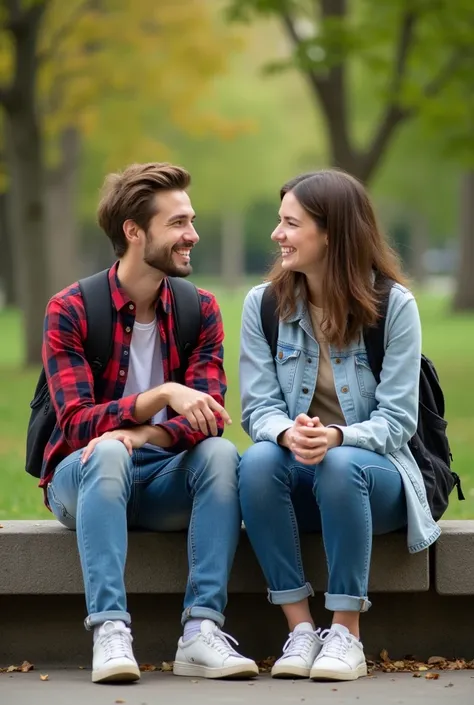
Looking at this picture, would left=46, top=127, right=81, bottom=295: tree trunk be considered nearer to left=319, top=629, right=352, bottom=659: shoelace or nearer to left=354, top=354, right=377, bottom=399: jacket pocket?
left=354, top=354, right=377, bottom=399: jacket pocket

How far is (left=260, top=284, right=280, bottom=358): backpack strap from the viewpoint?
4777 millimetres

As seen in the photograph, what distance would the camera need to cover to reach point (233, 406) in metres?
12.3

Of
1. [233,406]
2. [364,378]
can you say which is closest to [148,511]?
[364,378]

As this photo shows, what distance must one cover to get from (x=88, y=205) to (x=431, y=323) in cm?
1442

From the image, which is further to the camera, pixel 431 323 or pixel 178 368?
pixel 431 323

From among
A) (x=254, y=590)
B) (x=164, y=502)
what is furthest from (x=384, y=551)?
(x=164, y=502)

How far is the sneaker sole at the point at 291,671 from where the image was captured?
14.1ft

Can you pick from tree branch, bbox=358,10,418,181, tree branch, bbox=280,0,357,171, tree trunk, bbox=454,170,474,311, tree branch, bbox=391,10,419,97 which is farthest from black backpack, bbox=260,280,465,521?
tree trunk, bbox=454,170,474,311

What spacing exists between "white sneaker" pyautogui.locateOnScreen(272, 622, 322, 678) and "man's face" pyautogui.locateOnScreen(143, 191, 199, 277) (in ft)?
4.08

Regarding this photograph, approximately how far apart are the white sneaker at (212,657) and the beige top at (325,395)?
812 millimetres

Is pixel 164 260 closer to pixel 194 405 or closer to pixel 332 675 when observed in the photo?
pixel 194 405

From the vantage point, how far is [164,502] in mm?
4523

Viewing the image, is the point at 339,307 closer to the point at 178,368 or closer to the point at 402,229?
the point at 178,368

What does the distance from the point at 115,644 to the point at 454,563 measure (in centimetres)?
115
